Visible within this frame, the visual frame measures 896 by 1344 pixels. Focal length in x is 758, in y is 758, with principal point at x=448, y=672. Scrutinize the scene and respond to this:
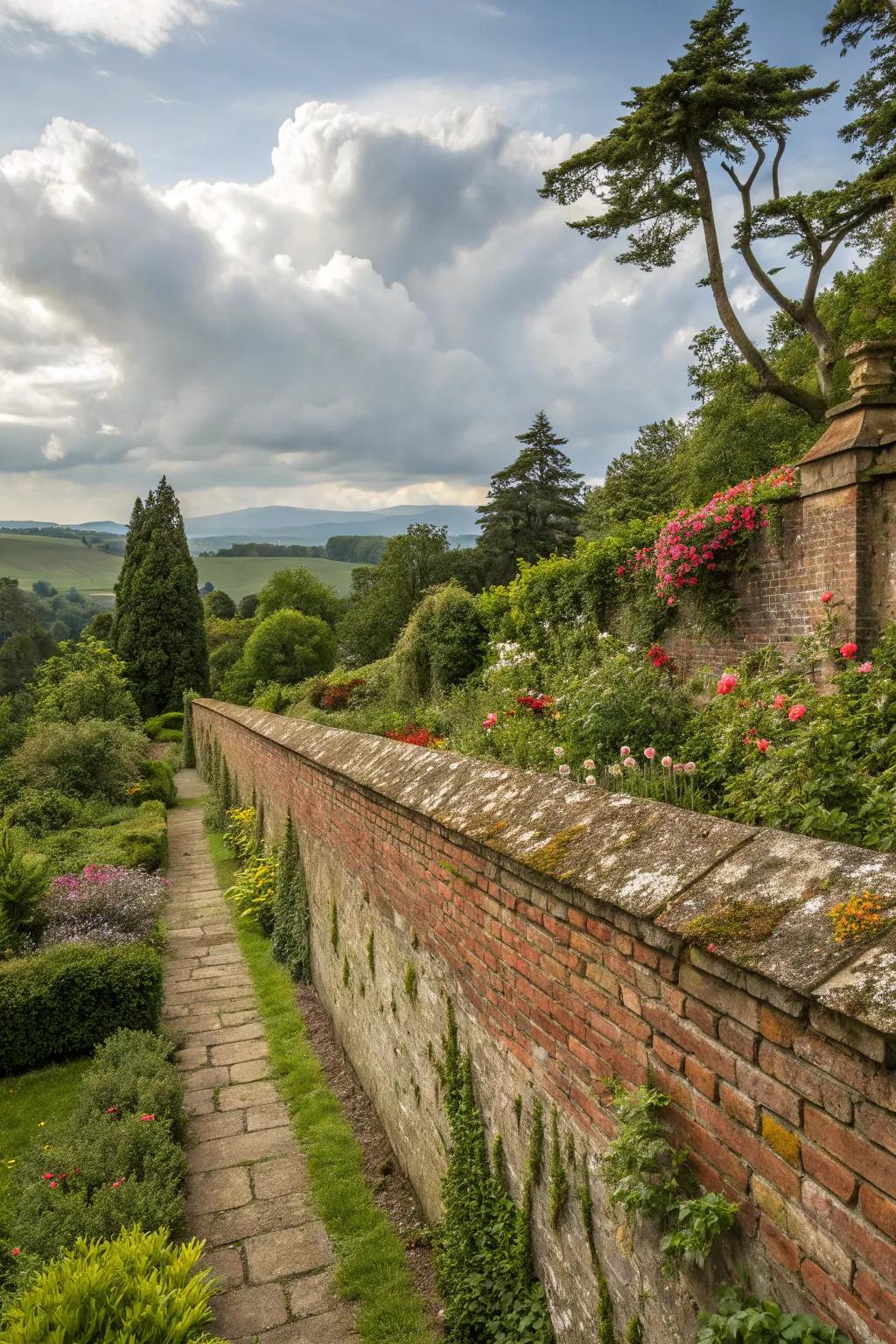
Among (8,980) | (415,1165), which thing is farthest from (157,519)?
(415,1165)

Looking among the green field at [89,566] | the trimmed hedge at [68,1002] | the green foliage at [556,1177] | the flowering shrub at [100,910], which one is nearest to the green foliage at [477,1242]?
the green foliage at [556,1177]

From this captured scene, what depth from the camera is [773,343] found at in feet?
78.8

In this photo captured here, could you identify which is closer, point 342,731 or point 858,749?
point 858,749

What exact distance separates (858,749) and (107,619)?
57316 mm

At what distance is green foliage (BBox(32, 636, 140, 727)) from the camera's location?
24859 millimetres

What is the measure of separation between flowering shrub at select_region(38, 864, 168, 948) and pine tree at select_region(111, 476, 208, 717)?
3122 centimetres

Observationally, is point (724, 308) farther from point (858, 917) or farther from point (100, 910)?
point (858, 917)

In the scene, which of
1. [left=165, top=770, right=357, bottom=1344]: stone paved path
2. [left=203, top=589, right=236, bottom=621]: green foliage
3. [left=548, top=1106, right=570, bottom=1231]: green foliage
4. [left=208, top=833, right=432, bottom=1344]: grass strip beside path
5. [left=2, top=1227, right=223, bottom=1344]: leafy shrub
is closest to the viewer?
[left=2, top=1227, right=223, bottom=1344]: leafy shrub

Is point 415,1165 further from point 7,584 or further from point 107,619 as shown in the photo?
point 7,584

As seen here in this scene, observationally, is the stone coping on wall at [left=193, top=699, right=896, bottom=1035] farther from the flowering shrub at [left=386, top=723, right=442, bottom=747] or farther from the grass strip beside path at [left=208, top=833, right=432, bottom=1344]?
the flowering shrub at [left=386, top=723, right=442, bottom=747]

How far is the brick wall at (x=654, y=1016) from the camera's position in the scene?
57.6 inches

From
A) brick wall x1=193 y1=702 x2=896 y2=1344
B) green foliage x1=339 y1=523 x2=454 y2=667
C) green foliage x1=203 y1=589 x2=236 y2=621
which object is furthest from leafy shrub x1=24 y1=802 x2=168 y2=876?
green foliage x1=203 y1=589 x2=236 y2=621

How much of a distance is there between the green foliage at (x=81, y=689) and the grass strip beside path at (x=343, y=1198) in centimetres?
1915

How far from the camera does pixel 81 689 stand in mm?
25875
